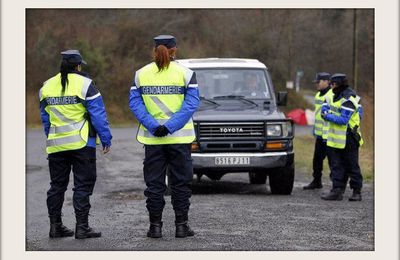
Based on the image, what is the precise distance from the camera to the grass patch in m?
16.8

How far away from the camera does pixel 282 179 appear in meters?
12.4

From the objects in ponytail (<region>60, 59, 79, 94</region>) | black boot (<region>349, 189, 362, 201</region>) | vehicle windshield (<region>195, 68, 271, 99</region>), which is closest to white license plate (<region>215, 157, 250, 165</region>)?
vehicle windshield (<region>195, 68, 271, 99</region>)

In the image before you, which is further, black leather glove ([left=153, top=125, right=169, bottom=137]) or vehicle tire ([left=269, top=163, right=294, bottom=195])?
vehicle tire ([left=269, top=163, right=294, bottom=195])

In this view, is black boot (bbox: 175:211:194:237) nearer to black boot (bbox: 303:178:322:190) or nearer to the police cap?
the police cap

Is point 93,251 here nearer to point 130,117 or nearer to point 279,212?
point 279,212

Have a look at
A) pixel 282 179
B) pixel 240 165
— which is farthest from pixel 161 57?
pixel 282 179

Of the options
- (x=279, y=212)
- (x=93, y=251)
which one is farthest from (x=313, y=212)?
(x=93, y=251)

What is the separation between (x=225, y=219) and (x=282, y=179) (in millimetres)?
3113

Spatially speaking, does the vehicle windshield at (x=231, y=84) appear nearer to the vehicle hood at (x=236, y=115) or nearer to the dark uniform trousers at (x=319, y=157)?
the vehicle hood at (x=236, y=115)

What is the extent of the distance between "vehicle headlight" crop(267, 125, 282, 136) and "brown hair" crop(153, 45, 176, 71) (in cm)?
449

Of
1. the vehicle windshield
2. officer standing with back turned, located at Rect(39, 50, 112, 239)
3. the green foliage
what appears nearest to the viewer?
officer standing with back turned, located at Rect(39, 50, 112, 239)

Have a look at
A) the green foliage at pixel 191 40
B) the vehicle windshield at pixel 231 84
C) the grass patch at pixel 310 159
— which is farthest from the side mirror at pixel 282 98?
the green foliage at pixel 191 40

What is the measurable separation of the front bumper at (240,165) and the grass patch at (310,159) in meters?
3.73

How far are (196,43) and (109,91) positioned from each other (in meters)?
8.14
